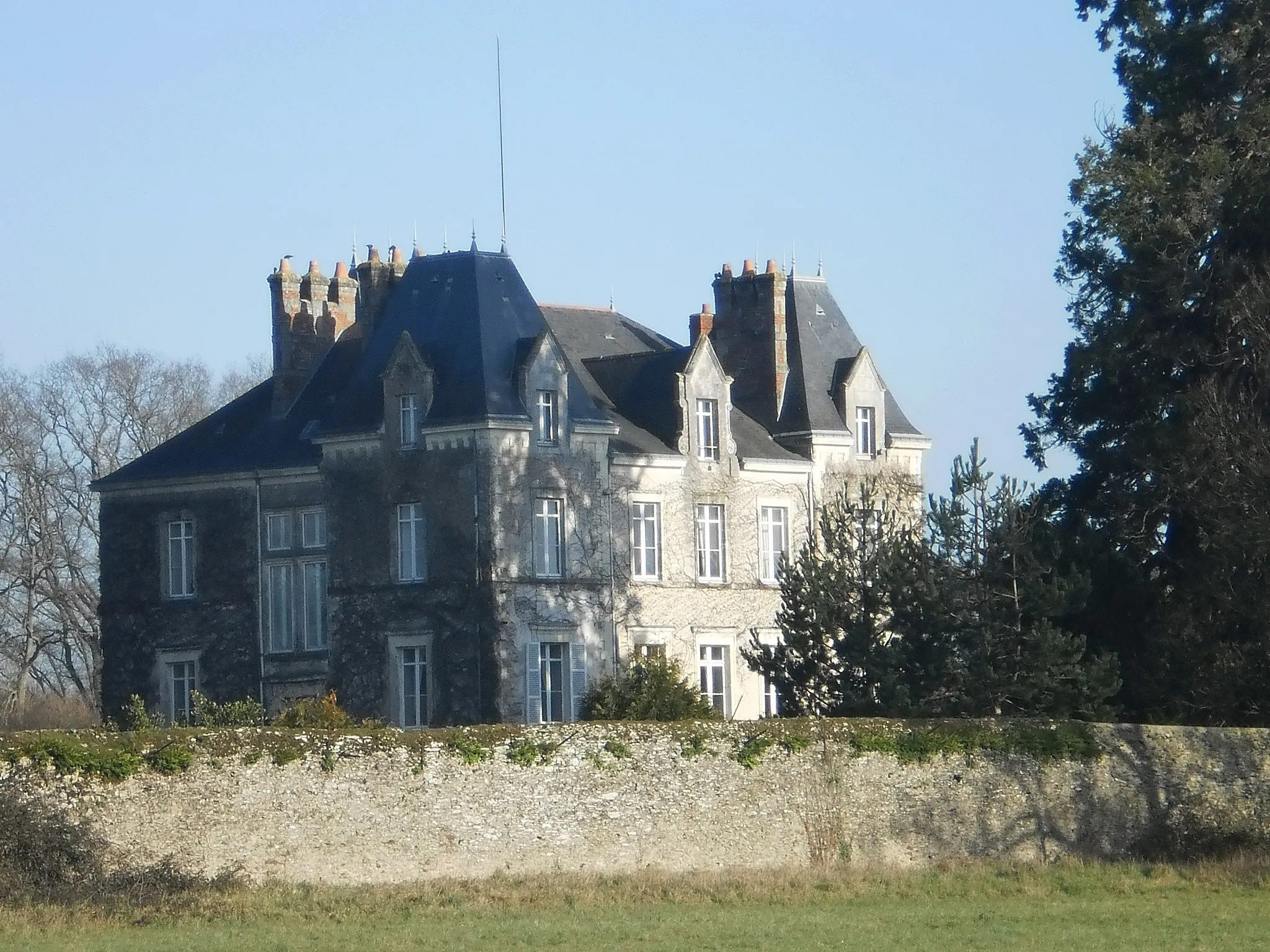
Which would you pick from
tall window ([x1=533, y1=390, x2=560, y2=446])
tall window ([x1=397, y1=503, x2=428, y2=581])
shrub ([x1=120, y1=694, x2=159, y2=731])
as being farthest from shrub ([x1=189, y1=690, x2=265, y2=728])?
tall window ([x1=533, y1=390, x2=560, y2=446])

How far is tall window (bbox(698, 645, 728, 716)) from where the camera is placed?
4178cm

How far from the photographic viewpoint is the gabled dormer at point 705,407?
138 ft

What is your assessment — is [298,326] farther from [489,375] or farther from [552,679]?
[552,679]

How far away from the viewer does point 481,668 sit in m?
38.2

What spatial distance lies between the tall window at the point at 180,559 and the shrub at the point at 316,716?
8.14 m

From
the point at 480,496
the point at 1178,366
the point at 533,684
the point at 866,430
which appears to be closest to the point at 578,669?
the point at 533,684

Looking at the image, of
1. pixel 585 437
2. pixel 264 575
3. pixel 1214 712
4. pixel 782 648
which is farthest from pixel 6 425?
pixel 1214 712

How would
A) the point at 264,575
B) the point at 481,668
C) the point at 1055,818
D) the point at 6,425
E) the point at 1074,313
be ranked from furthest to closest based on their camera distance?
the point at 6,425
the point at 264,575
the point at 481,668
the point at 1074,313
the point at 1055,818

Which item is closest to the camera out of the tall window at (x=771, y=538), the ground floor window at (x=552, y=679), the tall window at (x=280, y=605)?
the ground floor window at (x=552, y=679)

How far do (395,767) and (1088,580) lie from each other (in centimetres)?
1091

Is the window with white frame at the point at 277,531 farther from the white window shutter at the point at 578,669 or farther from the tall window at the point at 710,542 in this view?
the tall window at the point at 710,542

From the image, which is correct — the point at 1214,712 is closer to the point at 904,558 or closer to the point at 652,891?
the point at 904,558

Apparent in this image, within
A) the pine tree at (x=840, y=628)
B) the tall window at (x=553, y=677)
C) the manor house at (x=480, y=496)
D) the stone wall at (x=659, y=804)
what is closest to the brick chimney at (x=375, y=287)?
the manor house at (x=480, y=496)

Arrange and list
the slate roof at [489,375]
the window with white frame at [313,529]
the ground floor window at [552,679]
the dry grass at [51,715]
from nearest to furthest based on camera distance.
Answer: the ground floor window at [552,679] < the slate roof at [489,375] < the window with white frame at [313,529] < the dry grass at [51,715]
